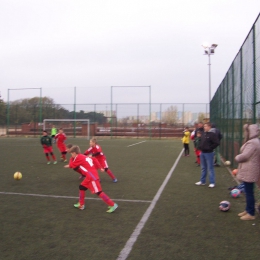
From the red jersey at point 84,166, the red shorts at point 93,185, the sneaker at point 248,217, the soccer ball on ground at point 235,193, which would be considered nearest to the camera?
the sneaker at point 248,217

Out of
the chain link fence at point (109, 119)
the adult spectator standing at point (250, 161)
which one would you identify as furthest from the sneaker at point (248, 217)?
the chain link fence at point (109, 119)

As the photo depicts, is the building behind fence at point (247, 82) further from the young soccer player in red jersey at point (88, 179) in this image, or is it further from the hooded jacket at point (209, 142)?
the young soccer player in red jersey at point (88, 179)

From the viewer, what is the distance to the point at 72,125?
38281mm

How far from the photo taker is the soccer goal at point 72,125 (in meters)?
37.7

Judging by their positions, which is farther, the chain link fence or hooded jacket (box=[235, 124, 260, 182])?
the chain link fence

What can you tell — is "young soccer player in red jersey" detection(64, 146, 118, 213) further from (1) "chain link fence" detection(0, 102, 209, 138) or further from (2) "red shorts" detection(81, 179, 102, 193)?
(1) "chain link fence" detection(0, 102, 209, 138)

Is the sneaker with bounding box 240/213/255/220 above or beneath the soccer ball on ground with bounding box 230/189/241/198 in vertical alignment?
beneath

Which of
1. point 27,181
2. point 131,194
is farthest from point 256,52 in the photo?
point 27,181

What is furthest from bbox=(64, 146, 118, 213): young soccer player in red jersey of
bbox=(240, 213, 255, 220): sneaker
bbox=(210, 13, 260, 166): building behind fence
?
bbox=(210, 13, 260, 166): building behind fence

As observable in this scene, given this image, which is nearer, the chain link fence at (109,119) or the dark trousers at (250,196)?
the dark trousers at (250,196)

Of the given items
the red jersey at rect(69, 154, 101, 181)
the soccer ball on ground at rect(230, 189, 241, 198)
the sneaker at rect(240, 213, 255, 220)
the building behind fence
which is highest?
the building behind fence

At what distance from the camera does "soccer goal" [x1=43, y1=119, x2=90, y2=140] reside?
37.7 metres

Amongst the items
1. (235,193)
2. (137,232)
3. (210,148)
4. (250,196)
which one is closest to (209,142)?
(210,148)

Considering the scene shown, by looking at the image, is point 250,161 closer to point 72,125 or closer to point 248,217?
point 248,217
